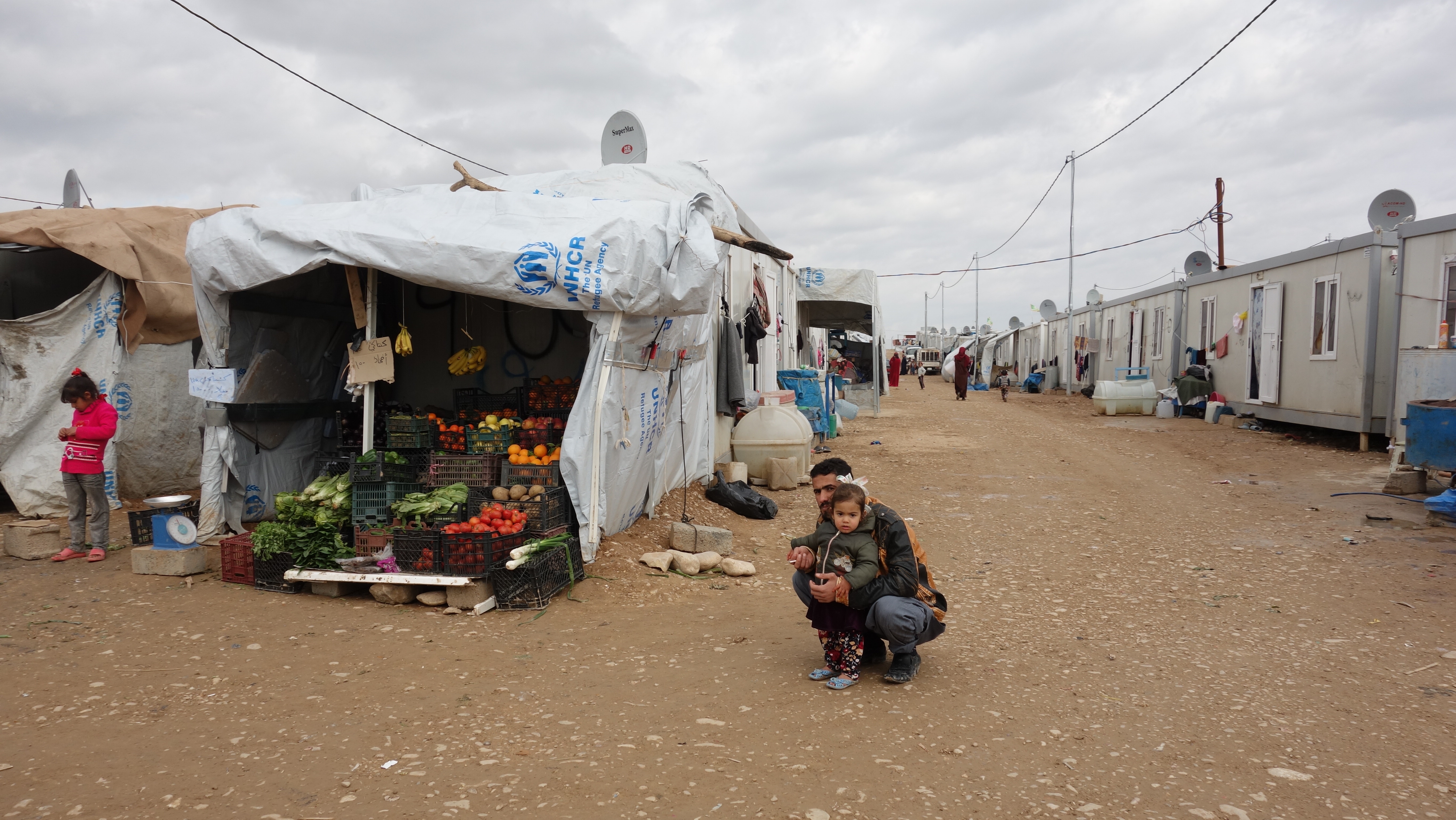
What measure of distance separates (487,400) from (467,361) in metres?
0.57

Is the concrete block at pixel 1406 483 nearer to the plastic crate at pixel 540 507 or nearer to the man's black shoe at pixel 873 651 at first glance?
the man's black shoe at pixel 873 651

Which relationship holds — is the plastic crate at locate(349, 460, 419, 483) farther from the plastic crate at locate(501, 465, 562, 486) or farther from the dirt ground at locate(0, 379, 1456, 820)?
the dirt ground at locate(0, 379, 1456, 820)

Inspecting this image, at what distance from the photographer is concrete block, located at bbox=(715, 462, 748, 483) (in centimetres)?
988

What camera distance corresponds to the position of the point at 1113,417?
67.3 ft

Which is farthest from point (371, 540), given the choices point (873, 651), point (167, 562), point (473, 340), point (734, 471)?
point (734, 471)

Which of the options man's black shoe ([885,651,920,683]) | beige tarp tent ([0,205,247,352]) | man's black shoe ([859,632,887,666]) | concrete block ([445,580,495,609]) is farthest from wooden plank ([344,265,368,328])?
man's black shoe ([885,651,920,683])

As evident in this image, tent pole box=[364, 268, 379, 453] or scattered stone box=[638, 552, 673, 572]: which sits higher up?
tent pole box=[364, 268, 379, 453]

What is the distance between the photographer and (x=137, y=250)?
891cm

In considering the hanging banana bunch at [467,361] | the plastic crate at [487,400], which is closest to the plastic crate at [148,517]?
the plastic crate at [487,400]

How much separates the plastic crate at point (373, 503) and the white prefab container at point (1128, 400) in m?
19.1

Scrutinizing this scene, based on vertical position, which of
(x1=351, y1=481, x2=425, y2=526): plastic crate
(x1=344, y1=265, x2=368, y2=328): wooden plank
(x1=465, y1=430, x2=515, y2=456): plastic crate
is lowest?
(x1=351, y1=481, x2=425, y2=526): plastic crate

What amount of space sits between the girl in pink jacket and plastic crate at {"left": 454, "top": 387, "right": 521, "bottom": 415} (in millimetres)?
2800

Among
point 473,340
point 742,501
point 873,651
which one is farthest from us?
point 742,501

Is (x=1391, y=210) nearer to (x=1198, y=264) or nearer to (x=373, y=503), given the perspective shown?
(x=1198, y=264)
